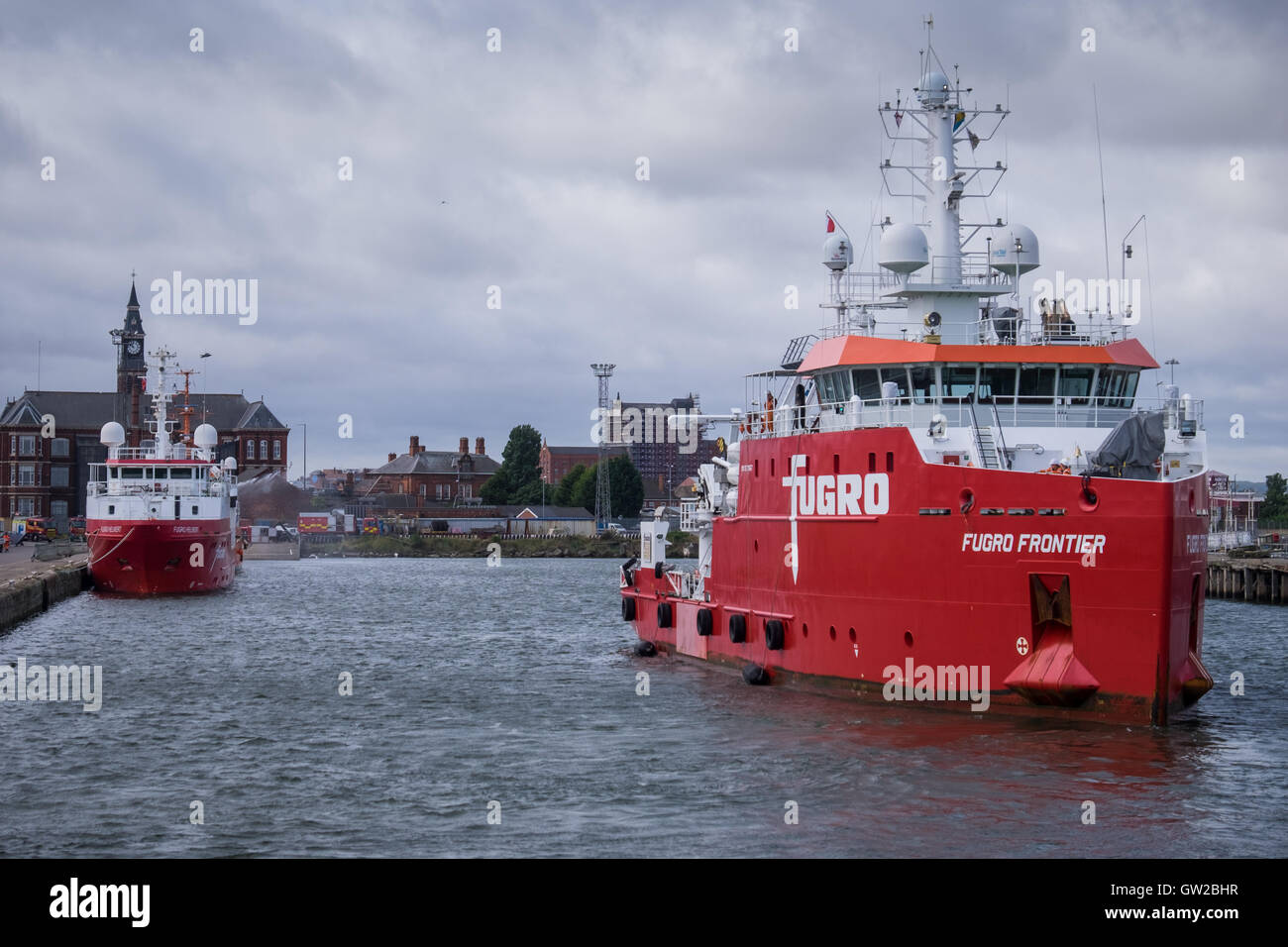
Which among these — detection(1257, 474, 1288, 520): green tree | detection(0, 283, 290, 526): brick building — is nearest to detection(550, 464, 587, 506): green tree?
detection(0, 283, 290, 526): brick building

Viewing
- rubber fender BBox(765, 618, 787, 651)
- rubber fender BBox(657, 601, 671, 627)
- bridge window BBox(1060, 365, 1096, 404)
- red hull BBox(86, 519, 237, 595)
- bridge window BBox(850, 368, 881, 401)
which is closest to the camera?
bridge window BBox(1060, 365, 1096, 404)

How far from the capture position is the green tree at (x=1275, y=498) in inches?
5197

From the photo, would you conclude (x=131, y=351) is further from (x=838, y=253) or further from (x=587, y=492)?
(x=838, y=253)

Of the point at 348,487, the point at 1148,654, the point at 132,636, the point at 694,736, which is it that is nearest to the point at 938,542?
the point at 1148,654

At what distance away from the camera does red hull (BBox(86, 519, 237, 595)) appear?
5947 cm

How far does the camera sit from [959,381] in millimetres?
25859

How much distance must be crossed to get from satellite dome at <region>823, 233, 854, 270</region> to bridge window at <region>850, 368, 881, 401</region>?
472 centimetres

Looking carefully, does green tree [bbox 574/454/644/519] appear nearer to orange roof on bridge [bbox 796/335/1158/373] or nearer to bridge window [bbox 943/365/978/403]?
orange roof on bridge [bbox 796/335/1158/373]

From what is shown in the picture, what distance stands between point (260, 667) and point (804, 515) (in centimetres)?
1758

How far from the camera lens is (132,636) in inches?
1736

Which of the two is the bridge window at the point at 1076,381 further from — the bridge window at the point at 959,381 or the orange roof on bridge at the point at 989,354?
the bridge window at the point at 959,381

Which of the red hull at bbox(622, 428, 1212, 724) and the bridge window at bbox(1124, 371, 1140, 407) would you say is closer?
the red hull at bbox(622, 428, 1212, 724)
